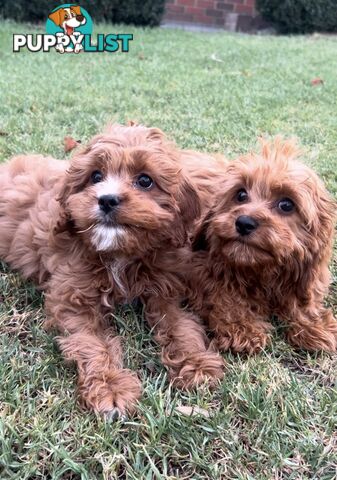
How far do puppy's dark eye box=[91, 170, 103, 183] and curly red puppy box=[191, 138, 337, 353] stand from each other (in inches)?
24.4

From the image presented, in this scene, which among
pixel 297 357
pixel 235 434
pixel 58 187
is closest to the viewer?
pixel 235 434

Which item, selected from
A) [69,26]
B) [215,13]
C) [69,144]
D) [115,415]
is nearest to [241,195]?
[115,415]

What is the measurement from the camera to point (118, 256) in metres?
2.84

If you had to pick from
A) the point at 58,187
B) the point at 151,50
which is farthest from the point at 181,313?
the point at 151,50

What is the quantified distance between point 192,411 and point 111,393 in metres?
0.36

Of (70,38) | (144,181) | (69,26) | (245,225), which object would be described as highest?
(144,181)

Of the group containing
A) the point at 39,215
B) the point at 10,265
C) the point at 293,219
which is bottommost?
the point at 10,265

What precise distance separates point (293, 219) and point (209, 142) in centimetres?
A: 287

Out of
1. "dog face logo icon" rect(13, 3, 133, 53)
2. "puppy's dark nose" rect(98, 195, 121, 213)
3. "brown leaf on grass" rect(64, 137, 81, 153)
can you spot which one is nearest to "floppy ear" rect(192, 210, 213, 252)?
"puppy's dark nose" rect(98, 195, 121, 213)

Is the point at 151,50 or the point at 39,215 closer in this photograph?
the point at 39,215

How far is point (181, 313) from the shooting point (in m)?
2.95

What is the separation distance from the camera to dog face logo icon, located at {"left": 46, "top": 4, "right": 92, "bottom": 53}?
1045 centimetres

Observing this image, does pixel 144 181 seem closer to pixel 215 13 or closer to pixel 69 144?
pixel 69 144

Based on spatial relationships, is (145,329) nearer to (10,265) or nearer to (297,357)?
(297,357)
